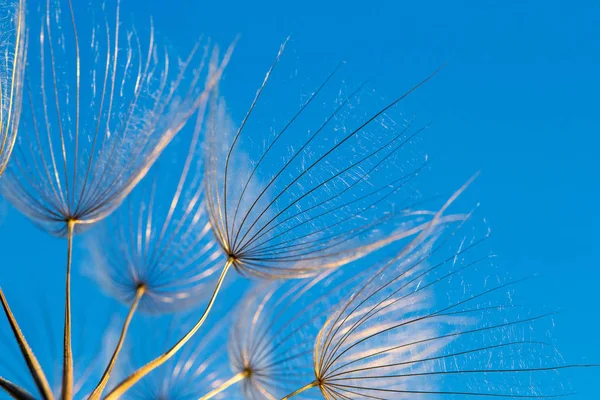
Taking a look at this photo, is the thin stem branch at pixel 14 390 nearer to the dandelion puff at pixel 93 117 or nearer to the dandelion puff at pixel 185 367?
the dandelion puff at pixel 93 117

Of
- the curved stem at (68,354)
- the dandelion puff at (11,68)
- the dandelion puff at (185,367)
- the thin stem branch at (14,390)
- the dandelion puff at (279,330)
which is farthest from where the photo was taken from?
the dandelion puff at (185,367)

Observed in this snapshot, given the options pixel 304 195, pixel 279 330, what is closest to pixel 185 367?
pixel 279 330

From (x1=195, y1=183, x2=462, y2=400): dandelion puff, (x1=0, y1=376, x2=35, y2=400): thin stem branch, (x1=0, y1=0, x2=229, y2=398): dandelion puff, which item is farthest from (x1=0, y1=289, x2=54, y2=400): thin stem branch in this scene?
(x1=195, y1=183, x2=462, y2=400): dandelion puff

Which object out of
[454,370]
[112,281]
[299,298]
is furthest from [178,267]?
[454,370]

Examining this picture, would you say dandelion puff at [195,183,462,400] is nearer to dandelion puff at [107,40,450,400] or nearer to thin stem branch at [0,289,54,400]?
dandelion puff at [107,40,450,400]

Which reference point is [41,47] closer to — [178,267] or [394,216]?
[178,267]

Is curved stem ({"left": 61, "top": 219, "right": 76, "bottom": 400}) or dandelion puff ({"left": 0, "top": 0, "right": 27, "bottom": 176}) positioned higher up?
dandelion puff ({"left": 0, "top": 0, "right": 27, "bottom": 176})

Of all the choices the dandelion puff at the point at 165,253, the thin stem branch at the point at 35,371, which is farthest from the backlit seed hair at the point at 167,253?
the thin stem branch at the point at 35,371
